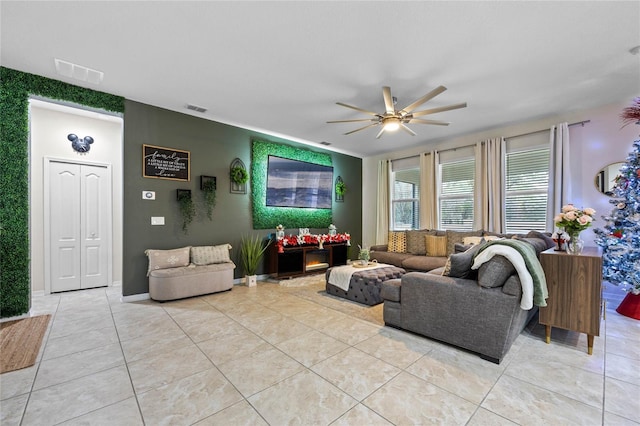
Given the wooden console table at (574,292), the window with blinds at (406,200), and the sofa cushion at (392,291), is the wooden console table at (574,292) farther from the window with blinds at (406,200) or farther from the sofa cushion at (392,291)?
the window with blinds at (406,200)

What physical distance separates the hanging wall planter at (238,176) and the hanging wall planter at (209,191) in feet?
1.23

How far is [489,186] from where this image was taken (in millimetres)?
5117

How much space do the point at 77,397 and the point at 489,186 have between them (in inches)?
239

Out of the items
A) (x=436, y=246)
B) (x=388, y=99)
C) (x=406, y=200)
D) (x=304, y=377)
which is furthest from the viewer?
(x=406, y=200)

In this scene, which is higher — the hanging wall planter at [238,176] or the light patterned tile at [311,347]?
the hanging wall planter at [238,176]

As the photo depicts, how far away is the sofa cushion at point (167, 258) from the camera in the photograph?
3.98 m

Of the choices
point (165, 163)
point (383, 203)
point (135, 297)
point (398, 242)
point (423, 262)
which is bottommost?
point (135, 297)

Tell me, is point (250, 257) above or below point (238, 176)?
below

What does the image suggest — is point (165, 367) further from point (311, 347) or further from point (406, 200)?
point (406, 200)

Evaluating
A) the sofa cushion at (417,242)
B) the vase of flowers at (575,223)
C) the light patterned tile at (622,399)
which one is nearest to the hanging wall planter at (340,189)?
the sofa cushion at (417,242)

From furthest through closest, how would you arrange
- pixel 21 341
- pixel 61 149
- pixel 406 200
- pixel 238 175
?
pixel 406 200, pixel 238 175, pixel 61 149, pixel 21 341

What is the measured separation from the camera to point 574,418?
5.37ft

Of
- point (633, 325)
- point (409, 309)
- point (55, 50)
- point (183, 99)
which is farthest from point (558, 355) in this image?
point (55, 50)

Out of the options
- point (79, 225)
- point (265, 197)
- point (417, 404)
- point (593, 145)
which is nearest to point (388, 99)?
point (417, 404)
